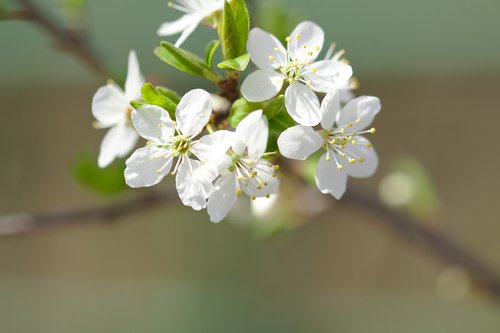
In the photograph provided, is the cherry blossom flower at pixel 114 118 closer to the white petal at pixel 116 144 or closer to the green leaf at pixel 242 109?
the white petal at pixel 116 144

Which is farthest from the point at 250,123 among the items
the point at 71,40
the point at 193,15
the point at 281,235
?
the point at 281,235

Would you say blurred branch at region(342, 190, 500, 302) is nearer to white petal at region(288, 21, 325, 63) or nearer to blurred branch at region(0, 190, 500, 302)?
blurred branch at region(0, 190, 500, 302)

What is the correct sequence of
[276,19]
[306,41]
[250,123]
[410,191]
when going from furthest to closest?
1. [410,191]
2. [276,19]
3. [306,41]
4. [250,123]

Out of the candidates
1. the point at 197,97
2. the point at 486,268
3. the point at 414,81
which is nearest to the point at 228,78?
the point at 197,97

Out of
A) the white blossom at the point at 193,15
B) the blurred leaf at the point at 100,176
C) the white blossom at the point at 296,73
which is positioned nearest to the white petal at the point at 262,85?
the white blossom at the point at 296,73

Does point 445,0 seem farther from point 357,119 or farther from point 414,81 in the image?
point 357,119

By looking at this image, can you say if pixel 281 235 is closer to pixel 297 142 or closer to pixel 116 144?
pixel 116 144
